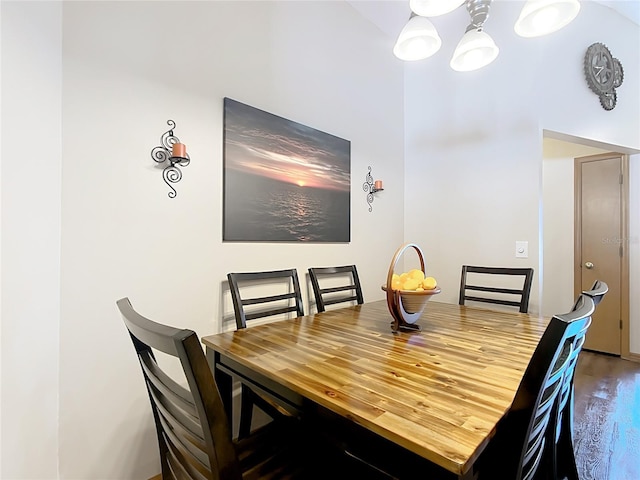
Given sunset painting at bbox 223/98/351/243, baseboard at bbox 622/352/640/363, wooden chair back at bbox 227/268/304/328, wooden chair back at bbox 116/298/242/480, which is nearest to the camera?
wooden chair back at bbox 116/298/242/480

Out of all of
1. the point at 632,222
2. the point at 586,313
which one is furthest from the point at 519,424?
the point at 632,222

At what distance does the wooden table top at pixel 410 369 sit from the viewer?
0.70 meters

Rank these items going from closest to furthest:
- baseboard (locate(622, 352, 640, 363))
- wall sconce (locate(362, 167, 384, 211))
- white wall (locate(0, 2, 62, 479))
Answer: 1. white wall (locate(0, 2, 62, 479))
2. wall sconce (locate(362, 167, 384, 211))
3. baseboard (locate(622, 352, 640, 363))

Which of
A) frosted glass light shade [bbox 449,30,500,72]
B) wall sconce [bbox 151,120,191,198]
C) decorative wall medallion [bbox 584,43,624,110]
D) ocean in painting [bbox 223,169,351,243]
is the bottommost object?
ocean in painting [bbox 223,169,351,243]

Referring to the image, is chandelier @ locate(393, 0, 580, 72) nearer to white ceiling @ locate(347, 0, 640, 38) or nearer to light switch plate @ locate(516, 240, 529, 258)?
white ceiling @ locate(347, 0, 640, 38)

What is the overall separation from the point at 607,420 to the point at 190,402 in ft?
9.03

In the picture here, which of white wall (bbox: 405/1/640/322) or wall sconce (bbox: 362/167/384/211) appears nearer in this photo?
white wall (bbox: 405/1/640/322)

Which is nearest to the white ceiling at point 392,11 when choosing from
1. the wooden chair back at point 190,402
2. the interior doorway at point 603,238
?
the interior doorway at point 603,238

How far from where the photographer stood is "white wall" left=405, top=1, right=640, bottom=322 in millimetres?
2428

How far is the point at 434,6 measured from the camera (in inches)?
53.3

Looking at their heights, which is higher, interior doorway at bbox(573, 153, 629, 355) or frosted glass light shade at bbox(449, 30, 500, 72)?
frosted glass light shade at bbox(449, 30, 500, 72)

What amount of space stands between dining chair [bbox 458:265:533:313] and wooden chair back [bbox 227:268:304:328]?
1.25m

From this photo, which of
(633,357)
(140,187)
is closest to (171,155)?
(140,187)

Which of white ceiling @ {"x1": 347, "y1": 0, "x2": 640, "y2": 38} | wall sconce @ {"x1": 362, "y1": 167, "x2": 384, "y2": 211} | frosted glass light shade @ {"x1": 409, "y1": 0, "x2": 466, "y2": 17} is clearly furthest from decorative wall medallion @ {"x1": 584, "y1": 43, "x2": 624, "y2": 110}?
frosted glass light shade @ {"x1": 409, "y1": 0, "x2": 466, "y2": 17}
